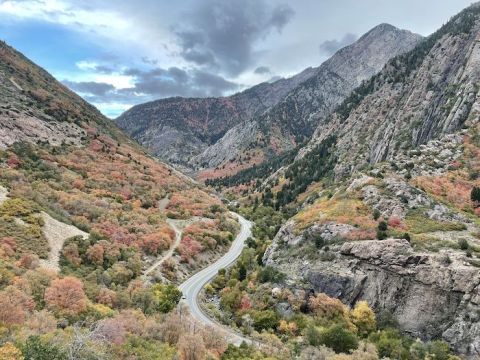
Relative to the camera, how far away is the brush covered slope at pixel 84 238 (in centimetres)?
3002

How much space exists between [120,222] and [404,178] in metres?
49.9

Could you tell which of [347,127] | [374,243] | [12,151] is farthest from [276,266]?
[347,127]

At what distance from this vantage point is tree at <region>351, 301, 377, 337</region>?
146 ft

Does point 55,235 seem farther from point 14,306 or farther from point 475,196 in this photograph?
point 475,196

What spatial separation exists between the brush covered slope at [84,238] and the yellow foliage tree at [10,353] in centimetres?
6

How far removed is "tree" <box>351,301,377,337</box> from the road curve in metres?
12.0

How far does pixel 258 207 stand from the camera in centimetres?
13812

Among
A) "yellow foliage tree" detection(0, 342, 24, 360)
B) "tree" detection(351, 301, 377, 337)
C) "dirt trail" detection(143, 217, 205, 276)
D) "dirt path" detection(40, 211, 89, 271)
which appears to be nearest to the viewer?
"yellow foliage tree" detection(0, 342, 24, 360)

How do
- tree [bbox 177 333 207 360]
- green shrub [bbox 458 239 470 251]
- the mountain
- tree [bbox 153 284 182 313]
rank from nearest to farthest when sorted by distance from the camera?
1. tree [bbox 177 333 207 360]
2. the mountain
3. green shrub [bbox 458 239 470 251]
4. tree [bbox 153 284 182 313]

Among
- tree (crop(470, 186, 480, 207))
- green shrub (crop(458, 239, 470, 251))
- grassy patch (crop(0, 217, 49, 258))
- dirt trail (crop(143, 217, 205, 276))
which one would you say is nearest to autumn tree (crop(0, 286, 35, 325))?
grassy patch (crop(0, 217, 49, 258))

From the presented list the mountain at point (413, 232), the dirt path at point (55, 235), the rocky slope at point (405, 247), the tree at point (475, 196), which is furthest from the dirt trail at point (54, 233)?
the tree at point (475, 196)

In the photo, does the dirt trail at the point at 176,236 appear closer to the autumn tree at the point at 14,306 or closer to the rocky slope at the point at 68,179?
the rocky slope at the point at 68,179

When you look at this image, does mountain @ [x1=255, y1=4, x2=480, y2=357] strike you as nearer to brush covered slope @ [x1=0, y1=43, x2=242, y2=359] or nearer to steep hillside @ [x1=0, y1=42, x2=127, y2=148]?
brush covered slope @ [x1=0, y1=43, x2=242, y2=359]

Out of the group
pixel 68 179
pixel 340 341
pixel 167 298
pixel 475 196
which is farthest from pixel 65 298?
pixel 68 179
